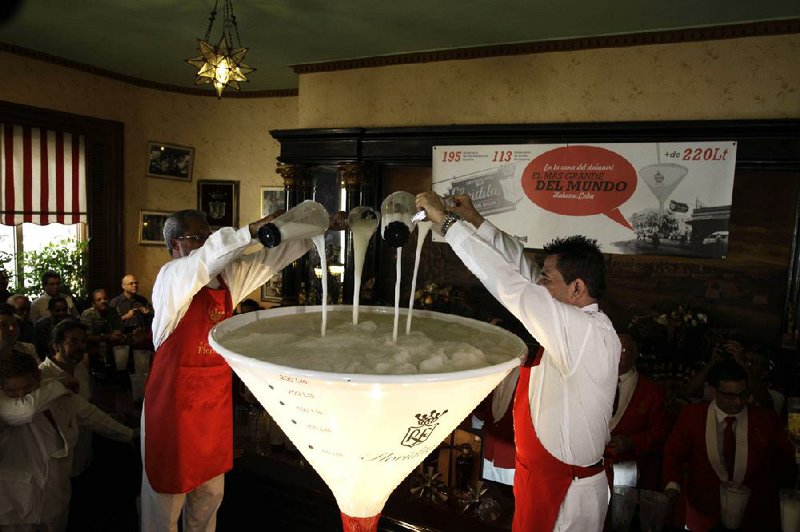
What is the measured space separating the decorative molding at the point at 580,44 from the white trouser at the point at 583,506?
14.5ft

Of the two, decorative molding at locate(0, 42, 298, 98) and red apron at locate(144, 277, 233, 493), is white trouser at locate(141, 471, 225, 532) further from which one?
decorative molding at locate(0, 42, 298, 98)

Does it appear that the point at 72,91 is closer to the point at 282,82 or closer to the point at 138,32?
the point at 138,32

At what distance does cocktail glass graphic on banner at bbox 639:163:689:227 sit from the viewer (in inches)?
194

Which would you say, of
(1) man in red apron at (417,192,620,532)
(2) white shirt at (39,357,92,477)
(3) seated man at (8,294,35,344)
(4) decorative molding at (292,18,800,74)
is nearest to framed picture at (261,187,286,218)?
(4) decorative molding at (292,18,800,74)

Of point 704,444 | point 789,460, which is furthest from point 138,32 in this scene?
point 789,460

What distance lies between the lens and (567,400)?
72.0 inches

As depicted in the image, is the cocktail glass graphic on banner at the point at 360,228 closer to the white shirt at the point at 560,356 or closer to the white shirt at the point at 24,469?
the white shirt at the point at 560,356

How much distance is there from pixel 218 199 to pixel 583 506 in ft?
25.2

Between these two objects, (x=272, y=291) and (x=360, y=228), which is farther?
(x=272, y=291)

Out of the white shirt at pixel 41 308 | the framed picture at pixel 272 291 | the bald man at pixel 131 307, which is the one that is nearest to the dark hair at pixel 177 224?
the bald man at pixel 131 307

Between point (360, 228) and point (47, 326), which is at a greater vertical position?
point (360, 228)

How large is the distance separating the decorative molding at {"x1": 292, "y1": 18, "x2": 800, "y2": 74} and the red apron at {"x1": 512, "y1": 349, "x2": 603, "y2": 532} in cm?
424

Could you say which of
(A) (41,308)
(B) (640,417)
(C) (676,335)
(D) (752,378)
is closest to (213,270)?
(B) (640,417)

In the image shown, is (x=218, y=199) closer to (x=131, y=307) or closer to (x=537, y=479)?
(x=131, y=307)
